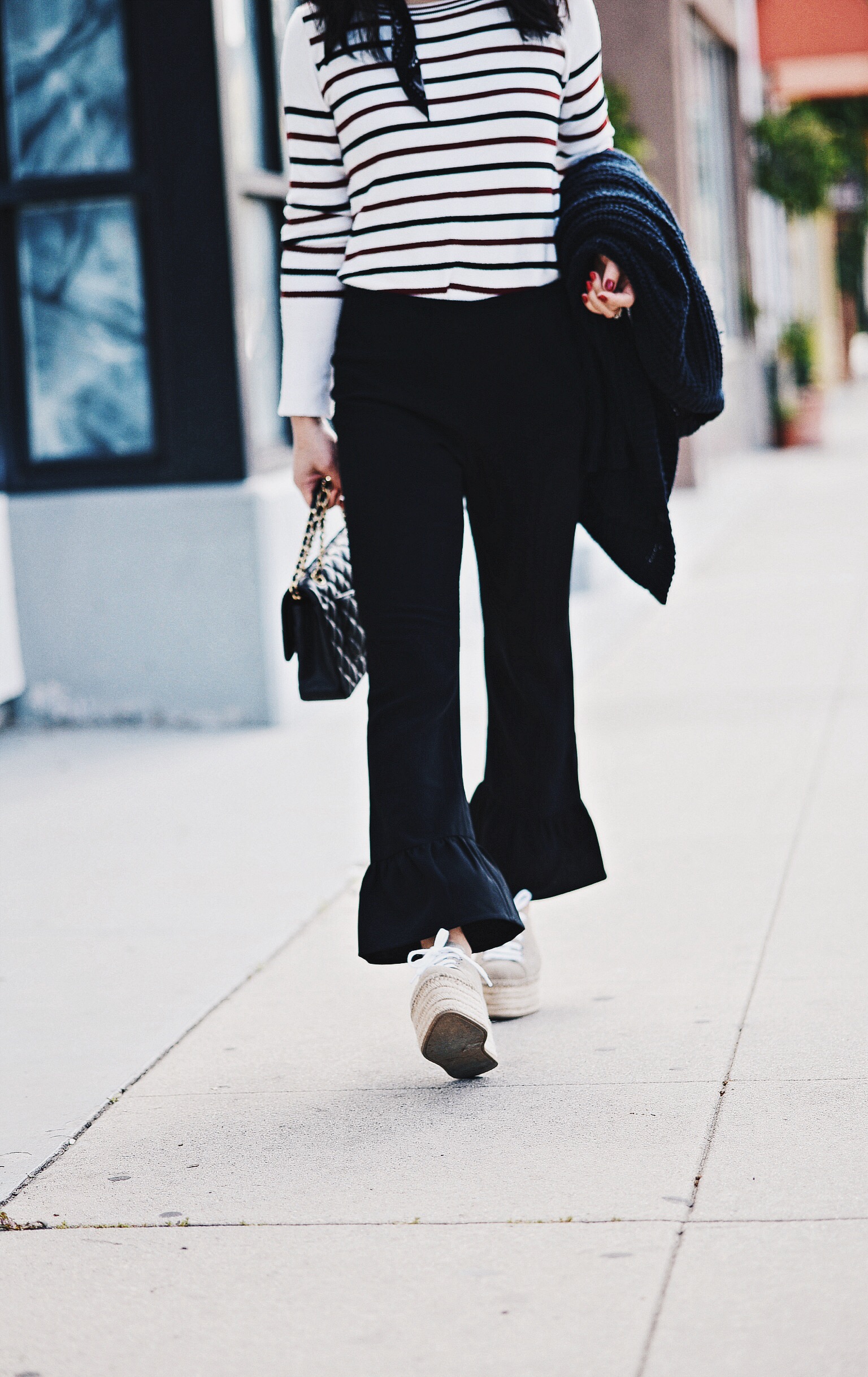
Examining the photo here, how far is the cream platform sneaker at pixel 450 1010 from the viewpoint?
2.66 m

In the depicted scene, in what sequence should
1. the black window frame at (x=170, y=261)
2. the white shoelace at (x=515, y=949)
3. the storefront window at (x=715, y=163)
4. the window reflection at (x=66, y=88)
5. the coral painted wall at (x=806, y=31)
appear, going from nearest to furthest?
the white shoelace at (x=515, y=949), the black window frame at (x=170, y=261), the window reflection at (x=66, y=88), the storefront window at (x=715, y=163), the coral painted wall at (x=806, y=31)

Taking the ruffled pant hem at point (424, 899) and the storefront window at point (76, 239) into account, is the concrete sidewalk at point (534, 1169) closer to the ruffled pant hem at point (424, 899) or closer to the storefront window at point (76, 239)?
the ruffled pant hem at point (424, 899)

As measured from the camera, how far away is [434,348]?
107 inches

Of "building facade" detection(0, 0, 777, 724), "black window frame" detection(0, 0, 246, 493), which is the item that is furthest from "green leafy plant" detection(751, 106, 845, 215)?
"black window frame" detection(0, 0, 246, 493)

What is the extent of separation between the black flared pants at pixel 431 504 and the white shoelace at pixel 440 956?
0.02m

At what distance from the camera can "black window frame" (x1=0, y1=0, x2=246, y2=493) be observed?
550 centimetres

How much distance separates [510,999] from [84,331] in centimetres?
352

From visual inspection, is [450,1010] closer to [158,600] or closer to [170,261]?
[158,600]

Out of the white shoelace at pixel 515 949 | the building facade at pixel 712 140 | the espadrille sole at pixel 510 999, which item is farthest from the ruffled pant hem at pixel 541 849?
the building facade at pixel 712 140

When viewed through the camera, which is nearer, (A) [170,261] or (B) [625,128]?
(A) [170,261]

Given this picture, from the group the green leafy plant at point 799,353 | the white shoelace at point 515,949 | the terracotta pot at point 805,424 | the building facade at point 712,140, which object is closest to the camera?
the white shoelace at point 515,949

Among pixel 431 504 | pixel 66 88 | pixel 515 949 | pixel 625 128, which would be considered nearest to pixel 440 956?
pixel 515 949

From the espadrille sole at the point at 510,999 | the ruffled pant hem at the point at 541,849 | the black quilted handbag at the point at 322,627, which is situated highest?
the black quilted handbag at the point at 322,627

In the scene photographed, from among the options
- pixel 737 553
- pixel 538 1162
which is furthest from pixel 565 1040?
pixel 737 553
